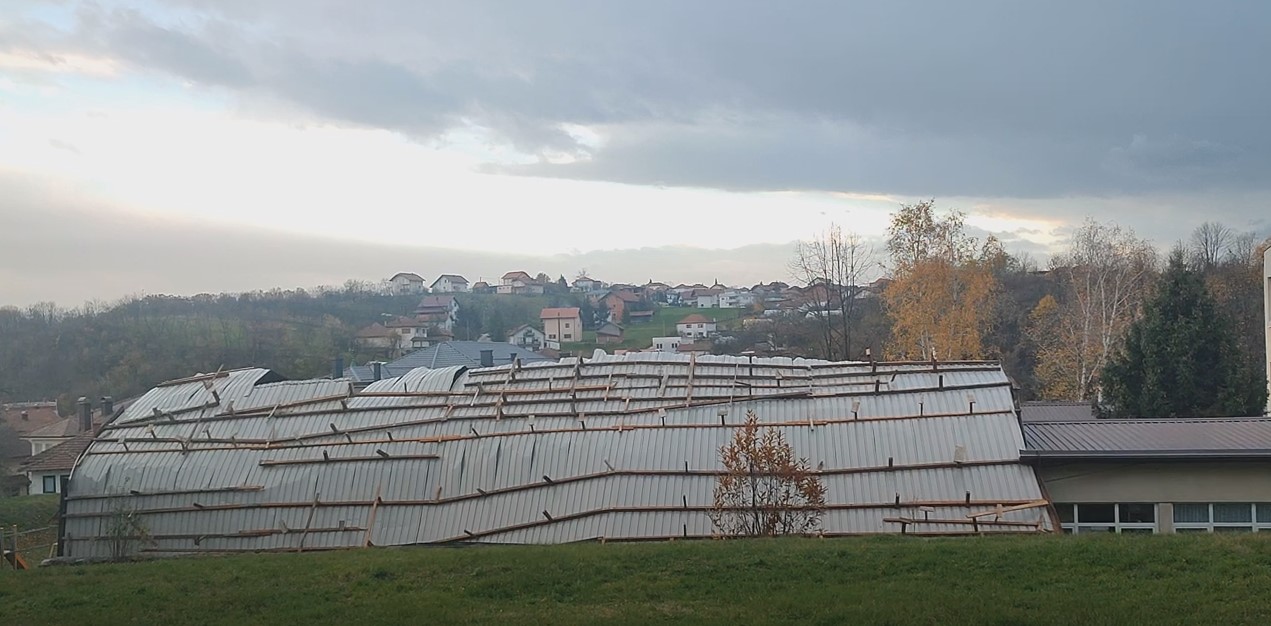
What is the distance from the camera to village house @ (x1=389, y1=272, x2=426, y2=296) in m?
148

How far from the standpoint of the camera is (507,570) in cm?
1466

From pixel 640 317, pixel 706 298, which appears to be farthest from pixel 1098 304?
pixel 706 298

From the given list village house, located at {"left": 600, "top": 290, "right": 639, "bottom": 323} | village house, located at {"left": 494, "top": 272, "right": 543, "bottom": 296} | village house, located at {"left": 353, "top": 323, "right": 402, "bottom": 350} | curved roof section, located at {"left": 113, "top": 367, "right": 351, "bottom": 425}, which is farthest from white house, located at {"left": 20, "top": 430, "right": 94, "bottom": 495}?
village house, located at {"left": 494, "top": 272, "right": 543, "bottom": 296}

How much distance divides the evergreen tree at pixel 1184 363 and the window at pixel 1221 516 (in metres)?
14.1

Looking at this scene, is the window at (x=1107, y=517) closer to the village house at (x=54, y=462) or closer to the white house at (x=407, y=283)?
the village house at (x=54, y=462)

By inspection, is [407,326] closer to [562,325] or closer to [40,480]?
[562,325]

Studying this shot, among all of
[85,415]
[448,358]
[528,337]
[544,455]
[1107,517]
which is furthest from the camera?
[528,337]

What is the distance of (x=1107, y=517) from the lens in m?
23.5

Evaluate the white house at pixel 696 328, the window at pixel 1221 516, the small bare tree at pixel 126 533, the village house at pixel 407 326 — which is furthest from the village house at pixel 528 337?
the window at pixel 1221 516

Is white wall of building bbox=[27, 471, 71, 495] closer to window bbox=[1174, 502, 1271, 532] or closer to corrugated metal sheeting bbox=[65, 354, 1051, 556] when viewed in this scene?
corrugated metal sheeting bbox=[65, 354, 1051, 556]

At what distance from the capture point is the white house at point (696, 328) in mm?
100375

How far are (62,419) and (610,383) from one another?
53413 mm

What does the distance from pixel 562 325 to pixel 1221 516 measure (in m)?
92.5

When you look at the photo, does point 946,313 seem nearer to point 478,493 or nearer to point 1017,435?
point 1017,435
